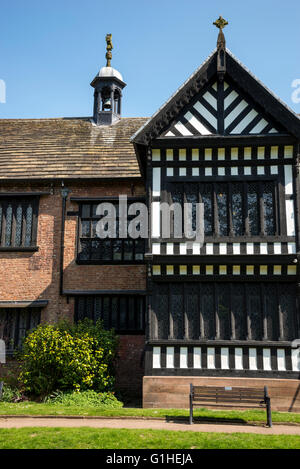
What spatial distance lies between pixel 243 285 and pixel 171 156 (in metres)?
4.33

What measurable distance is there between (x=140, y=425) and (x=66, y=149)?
11772 millimetres

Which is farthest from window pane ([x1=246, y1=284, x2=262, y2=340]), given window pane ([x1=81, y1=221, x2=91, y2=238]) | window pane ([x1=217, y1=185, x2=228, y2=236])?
window pane ([x1=81, y1=221, x2=91, y2=238])

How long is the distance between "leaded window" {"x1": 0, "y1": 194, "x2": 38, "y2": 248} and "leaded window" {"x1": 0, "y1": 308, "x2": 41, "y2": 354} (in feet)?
7.62

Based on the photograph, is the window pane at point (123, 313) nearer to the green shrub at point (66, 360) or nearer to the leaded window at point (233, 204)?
the green shrub at point (66, 360)

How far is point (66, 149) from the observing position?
1794 cm

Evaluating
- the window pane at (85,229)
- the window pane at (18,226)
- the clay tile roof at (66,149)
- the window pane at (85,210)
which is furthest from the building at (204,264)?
the clay tile roof at (66,149)

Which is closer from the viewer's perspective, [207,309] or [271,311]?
[271,311]

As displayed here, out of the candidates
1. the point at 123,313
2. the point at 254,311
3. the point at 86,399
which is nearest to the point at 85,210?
the point at 123,313

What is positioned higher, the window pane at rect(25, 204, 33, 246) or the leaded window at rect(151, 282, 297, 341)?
the window pane at rect(25, 204, 33, 246)

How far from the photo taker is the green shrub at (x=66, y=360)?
493 inches

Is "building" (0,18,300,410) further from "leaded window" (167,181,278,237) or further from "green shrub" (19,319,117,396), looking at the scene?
"green shrub" (19,319,117,396)

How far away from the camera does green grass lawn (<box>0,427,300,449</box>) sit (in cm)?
758

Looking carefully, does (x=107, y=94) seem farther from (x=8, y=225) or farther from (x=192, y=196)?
(x=192, y=196)

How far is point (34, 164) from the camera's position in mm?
17062
